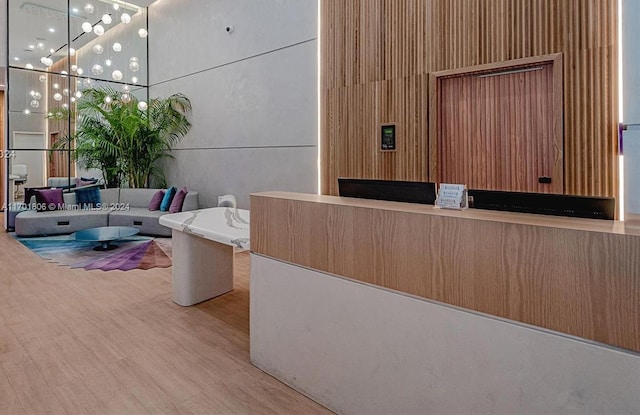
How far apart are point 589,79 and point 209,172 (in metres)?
5.93

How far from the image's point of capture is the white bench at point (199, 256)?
11.1 feet

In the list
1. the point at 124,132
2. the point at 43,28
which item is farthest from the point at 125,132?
the point at 43,28

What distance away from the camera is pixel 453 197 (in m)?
1.76

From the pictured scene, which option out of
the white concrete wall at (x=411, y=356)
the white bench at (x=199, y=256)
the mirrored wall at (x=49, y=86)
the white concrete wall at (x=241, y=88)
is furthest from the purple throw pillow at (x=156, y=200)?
the white concrete wall at (x=411, y=356)

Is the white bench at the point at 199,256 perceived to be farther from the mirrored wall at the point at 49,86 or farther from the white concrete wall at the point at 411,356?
the mirrored wall at the point at 49,86

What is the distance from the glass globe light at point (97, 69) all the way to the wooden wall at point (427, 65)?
4895mm

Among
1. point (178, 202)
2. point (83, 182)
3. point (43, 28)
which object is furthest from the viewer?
point (83, 182)

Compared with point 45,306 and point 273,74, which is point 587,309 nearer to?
point 45,306

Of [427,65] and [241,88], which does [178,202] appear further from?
[427,65]

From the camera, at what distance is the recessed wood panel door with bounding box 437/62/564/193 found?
144 inches

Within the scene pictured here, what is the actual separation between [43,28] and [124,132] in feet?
8.12

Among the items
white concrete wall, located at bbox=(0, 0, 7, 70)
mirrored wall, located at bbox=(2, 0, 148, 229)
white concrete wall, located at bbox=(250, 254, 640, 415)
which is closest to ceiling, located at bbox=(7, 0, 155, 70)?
mirrored wall, located at bbox=(2, 0, 148, 229)

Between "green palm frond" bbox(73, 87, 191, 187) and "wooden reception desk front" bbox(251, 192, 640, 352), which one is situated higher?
"green palm frond" bbox(73, 87, 191, 187)

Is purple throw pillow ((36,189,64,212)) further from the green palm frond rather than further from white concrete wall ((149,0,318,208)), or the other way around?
white concrete wall ((149,0,318,208))
